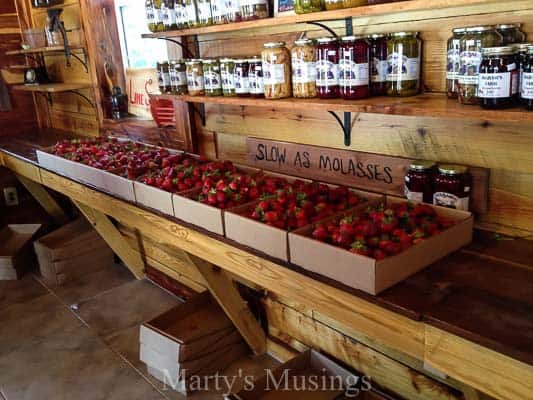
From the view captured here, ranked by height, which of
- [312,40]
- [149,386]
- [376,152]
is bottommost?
[149,386]

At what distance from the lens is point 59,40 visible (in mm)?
3580

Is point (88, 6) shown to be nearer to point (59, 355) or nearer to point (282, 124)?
point (282, 124)

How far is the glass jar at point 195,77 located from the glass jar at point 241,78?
0.24 meters

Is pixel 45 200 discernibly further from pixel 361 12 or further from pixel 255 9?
pixel 361 12

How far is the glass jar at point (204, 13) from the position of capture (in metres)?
2.00

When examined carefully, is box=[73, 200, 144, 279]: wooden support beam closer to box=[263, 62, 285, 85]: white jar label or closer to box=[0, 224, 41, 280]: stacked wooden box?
box=[0, 224, 41, 280]: stacked wooden box

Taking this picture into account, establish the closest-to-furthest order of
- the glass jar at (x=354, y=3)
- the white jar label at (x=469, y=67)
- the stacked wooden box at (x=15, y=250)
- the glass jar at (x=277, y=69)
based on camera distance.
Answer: the white jar label at (x=469, y=67), the glass jar at (x=354, y=3), the glass jar at (x=277, y=69), the stacked wooden box at (x=15, y=250)

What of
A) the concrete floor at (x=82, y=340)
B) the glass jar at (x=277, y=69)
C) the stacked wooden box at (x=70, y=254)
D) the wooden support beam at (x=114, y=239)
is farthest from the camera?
the stacked wooden box at (x=70, y=254)

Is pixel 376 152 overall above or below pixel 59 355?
above

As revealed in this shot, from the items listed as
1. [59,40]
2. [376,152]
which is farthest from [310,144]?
[59,40]

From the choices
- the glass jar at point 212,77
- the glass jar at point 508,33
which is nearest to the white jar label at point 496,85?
the glass jar at point 508,33

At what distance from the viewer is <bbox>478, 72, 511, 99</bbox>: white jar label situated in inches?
47.5

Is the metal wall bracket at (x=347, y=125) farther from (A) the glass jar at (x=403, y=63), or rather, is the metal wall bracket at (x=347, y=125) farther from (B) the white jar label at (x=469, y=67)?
(B) the white jar label at (x=469, y=67)

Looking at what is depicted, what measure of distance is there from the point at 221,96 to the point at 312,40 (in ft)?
1.75
